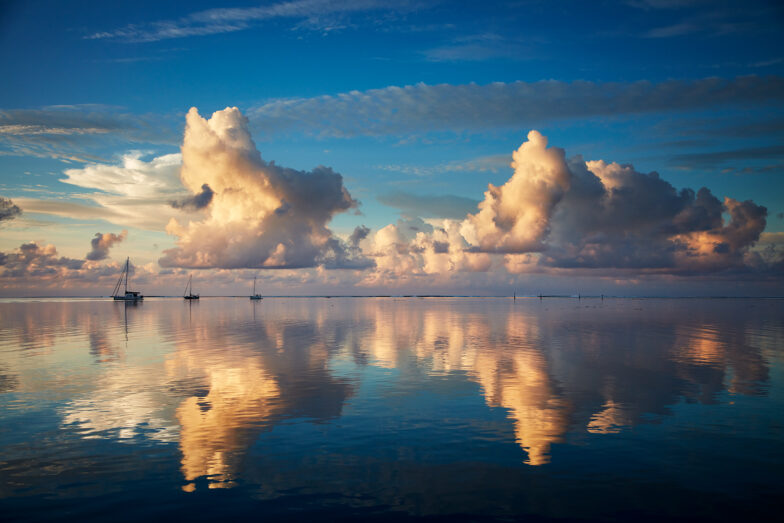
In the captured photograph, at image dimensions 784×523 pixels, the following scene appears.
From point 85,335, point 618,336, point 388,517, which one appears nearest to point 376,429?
point 388,517

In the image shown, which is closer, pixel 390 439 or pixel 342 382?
pixel 390 439

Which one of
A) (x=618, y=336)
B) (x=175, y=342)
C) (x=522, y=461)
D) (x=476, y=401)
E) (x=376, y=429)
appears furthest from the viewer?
(x=618, y=336)

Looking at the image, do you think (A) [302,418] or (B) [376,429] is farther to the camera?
(A) [302,418]

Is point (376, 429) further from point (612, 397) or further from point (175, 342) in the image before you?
point (175, 342)

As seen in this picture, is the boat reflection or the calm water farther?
the boat reflection

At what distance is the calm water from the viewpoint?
14195 mm

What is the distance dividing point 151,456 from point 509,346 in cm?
4182

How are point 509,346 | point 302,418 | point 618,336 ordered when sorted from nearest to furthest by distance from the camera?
point 302,418 → point 509,346 → point 618,336

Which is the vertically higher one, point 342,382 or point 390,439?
point 390,439

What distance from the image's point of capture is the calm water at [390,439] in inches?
559

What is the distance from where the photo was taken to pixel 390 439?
2025 cm

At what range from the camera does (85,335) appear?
66.9 m

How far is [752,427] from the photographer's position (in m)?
21.7

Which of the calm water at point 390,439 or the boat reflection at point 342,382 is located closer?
the calm water at point 390,439
